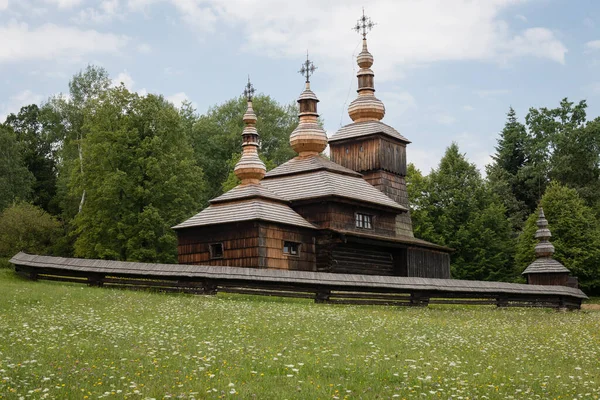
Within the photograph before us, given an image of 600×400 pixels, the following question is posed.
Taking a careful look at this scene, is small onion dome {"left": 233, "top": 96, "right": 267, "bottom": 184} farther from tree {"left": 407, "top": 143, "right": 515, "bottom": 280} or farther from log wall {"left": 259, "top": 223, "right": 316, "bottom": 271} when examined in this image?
tree {"left": 407, "top": 143, "right": 515, "bottom": 280}

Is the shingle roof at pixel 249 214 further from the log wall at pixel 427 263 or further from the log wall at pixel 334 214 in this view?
the log wall at pixel 427 263

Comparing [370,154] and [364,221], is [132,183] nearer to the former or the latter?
[370,154]

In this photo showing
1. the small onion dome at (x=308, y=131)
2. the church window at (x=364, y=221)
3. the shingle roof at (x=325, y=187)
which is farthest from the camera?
the small onion dome at (x=308, y=131)

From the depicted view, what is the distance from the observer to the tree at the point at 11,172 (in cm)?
5600

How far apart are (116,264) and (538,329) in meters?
14.7

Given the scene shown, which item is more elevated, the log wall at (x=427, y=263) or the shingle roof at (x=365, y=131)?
the shingle roof at (x=365, y=131)

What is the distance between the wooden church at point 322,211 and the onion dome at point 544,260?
5178 millimetres

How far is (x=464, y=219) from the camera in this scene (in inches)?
2237

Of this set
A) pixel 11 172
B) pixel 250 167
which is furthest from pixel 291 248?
pixel 11 172

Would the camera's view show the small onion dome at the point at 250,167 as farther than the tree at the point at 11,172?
No

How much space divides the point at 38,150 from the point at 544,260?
144 ft

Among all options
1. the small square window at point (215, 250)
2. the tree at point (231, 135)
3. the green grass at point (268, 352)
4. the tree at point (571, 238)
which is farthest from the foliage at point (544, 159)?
the green grass at point (268, 352)

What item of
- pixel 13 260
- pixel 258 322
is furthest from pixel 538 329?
pixel 13 260

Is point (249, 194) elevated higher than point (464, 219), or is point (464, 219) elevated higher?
point (464, 219)
